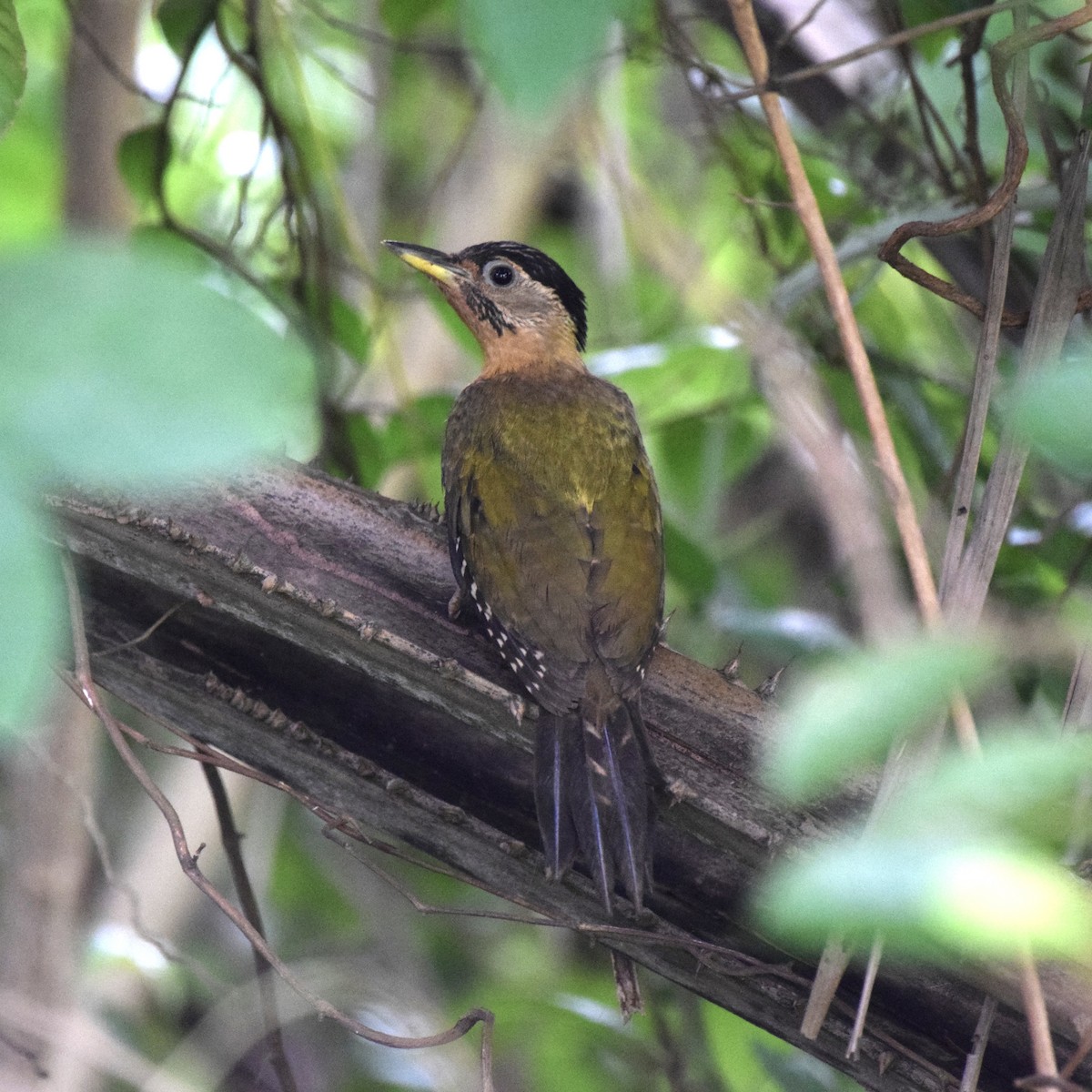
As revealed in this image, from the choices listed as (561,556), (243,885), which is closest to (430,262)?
Result: (561,556)

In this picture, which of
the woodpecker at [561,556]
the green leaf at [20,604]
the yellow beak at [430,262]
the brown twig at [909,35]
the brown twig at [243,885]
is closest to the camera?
the green leaf at [20,604]

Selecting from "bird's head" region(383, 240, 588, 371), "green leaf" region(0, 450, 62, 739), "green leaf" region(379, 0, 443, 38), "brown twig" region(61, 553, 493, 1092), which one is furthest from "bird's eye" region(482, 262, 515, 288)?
"green leaf" region(0, 450, 62, 739)

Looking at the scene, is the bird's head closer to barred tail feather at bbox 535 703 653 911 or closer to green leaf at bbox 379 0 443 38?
green leaf at bbox 379 0 443 38

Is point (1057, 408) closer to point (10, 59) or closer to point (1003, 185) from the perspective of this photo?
point (1003, 185)

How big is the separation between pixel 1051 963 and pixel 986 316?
2.96 ft

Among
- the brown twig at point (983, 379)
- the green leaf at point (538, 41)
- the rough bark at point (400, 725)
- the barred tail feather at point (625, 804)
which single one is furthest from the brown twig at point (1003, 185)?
the green leaf at point (538, 41)

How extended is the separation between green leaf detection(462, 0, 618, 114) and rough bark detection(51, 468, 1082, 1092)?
50.0 inches

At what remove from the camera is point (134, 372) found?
0.65 metres

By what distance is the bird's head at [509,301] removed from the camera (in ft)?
12.2

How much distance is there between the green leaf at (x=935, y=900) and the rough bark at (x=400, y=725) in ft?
4.19

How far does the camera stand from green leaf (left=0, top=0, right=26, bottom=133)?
1.74 meters

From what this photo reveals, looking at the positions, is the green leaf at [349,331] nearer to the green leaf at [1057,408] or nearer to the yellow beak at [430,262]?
the yellow beak at [430,262]

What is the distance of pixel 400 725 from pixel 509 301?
199 cm

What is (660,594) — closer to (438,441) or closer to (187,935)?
(438,441)
